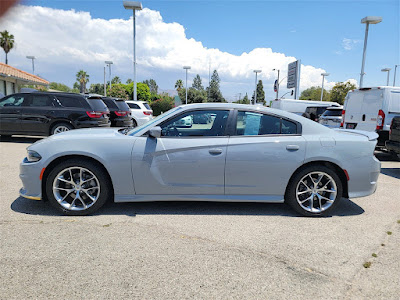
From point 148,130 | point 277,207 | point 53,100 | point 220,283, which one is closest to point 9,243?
point 148,130

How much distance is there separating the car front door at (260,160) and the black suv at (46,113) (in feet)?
22.4

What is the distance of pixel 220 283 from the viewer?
2447 mm

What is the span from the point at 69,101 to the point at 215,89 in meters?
81.6

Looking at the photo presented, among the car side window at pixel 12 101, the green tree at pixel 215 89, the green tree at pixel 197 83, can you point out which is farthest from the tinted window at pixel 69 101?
the green tree at pixel 197 83

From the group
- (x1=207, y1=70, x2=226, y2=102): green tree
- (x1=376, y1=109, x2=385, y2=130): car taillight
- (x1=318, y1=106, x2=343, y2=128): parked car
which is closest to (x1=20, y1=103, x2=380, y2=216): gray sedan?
(x1=376, y1=109, x2=385, y2=130): car taillight

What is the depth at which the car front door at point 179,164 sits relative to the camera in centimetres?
372

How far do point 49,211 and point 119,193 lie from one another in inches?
38.3

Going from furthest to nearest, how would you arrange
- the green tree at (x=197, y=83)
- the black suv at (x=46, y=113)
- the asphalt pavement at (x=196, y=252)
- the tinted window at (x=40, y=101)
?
the green tree at (x=197, y=83), the tinted window at (x=40, y=101), the black suv at (x=46, y=113), the asphalt pavement at (x=196, y=252)

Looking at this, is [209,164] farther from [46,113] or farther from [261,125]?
[46,113]

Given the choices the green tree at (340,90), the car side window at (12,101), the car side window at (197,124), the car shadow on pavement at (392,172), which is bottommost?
the car shadow on pavement at (392,172)

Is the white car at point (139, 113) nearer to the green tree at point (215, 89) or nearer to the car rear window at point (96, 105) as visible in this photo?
the car rear window at point (96, 105)

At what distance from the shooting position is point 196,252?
9.63 feet

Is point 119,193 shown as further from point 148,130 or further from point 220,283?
point 220,283

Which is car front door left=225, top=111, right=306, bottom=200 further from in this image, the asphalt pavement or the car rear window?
the car rear window
